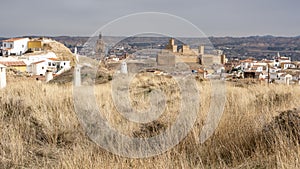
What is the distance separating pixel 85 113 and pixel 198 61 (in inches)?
382

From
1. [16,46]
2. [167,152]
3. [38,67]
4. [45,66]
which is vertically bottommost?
[167,152]

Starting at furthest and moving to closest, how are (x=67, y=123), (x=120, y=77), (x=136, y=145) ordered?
(x=120, y=77)
(x=67, y=123)
(x=136, y=145)

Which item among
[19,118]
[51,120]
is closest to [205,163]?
[51,120]

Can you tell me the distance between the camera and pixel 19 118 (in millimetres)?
5941

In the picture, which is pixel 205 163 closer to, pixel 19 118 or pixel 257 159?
pixel 257 159

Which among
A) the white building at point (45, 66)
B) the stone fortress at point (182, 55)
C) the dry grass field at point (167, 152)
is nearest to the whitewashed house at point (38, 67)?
the white building at point (45, 66)

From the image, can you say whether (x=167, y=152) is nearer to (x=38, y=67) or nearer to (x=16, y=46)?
(x=38, y=67)

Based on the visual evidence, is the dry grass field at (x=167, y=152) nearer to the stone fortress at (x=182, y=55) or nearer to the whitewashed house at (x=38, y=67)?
the stone fortress at (x=182, y=55)

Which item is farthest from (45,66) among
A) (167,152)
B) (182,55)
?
(167,152)

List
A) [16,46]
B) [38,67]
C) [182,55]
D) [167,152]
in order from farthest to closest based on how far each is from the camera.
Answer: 1. [16,46]
2. [38,67]
3. [182,55]
4. [167,152]

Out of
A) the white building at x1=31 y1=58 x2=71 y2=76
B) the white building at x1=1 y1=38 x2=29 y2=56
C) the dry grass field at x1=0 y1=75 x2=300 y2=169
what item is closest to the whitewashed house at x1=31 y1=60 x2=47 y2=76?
the white building at x1=31 y1=58 x2=71 y2=76

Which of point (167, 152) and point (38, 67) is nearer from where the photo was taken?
point (167, 152)

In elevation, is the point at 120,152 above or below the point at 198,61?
below

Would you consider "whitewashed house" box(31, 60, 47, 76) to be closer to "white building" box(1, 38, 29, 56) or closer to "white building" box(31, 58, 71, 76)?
"white building" box(31, 58, 71, 76)
